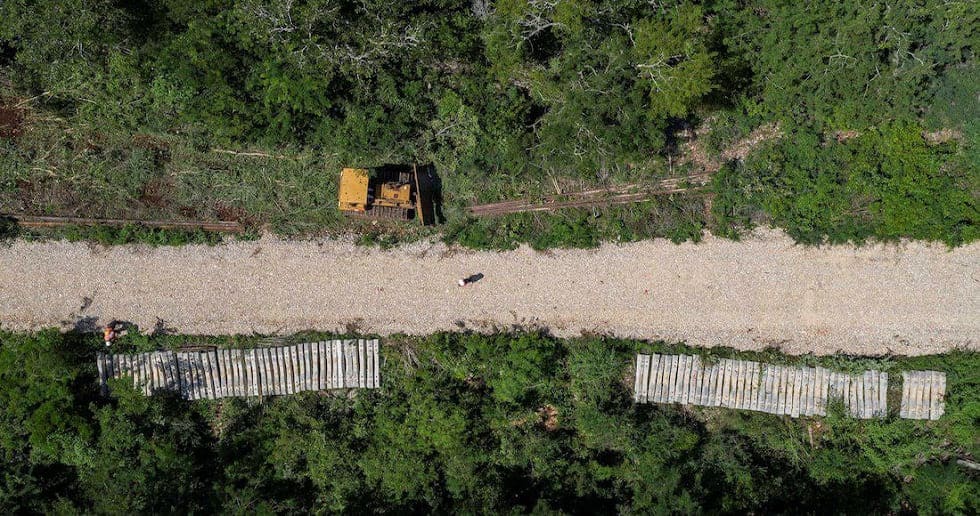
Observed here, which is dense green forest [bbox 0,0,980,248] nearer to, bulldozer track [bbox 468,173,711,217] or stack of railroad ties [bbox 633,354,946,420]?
bulldozer track [bbox 468,173,711,217]

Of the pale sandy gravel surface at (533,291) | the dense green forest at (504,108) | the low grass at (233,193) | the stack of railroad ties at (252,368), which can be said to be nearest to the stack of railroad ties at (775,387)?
the pale sandy gravel surface at (533,291)

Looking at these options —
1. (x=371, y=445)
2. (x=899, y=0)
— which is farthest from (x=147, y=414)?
(x=899, y=0)

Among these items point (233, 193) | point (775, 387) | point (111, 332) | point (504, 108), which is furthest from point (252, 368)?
point (775, 387)

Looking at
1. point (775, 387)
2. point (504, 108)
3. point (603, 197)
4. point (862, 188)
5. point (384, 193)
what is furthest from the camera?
point (603, 197)

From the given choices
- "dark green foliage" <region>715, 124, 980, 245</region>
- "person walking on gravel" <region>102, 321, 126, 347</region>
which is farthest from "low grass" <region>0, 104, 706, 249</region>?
"person walking on gravel" <region>102, 321, 126, 347</region>

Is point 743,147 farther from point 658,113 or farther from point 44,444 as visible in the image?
point 44,444

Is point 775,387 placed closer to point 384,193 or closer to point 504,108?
point 504,108

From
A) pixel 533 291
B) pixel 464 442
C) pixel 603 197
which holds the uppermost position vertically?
pixel 603 197
